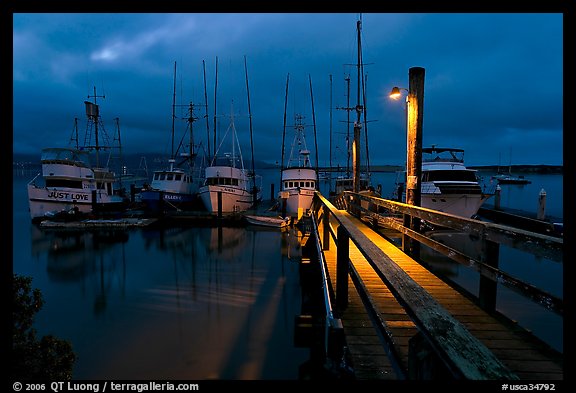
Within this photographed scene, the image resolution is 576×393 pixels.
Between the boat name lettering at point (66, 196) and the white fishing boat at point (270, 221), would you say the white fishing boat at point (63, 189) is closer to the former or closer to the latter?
the boat name lettering at point (66, 196)

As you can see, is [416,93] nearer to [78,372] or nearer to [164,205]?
[78,372]

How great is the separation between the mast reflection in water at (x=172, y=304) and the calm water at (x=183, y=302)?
43 millimetres

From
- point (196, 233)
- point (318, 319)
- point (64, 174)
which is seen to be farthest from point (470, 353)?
point (64, 174)

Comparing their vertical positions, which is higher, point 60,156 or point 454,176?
point 60,156

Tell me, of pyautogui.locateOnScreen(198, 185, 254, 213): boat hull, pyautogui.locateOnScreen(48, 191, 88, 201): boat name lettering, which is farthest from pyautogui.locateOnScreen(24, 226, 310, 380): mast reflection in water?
pyautogui.locateOnScreen(198, 185, 254, 213): boat hull

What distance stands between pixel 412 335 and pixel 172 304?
11.4m

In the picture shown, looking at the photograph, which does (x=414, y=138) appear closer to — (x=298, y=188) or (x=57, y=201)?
(x=298, y=188)

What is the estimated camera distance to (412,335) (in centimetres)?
363

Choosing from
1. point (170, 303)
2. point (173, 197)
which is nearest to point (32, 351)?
point (170, 303)

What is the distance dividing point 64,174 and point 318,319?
107 ft

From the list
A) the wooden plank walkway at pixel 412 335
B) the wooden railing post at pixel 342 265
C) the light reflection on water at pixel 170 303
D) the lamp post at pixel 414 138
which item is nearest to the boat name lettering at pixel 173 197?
the light reflection on water at pixel 170 303

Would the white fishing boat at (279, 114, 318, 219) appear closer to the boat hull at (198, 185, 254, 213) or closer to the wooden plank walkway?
the boat hull at (198, 185, 254, 213)

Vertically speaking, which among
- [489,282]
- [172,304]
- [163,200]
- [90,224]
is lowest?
[172,304]

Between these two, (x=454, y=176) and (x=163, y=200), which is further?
(x=163, y=200)
